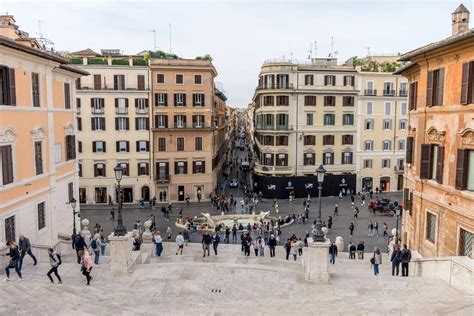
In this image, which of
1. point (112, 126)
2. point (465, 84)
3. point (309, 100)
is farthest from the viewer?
point (309, 100)

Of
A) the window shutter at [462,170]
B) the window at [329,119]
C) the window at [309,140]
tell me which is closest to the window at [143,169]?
the window at [309,140]

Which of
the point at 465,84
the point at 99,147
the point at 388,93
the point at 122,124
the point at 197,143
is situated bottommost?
the point at 99,147

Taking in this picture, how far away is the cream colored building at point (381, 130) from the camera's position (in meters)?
56.3

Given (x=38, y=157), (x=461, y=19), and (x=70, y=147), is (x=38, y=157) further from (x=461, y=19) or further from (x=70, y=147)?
(x=461, y=19)

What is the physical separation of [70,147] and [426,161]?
72.2 ft

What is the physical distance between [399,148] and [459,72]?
4147 centimetres

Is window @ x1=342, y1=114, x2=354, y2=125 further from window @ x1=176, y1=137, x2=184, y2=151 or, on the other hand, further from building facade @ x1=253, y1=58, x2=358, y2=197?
window @ x1=176, y1=137, x2=184, y2=151

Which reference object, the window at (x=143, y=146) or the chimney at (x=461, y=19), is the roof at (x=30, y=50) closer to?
the chimney at (x=461, y=19)

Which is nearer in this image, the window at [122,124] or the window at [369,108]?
the window at [122,124]

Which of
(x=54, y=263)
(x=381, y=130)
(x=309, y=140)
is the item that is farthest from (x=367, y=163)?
(x=54, y=263)

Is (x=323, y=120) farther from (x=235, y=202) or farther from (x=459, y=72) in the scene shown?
(x=459, y=72)

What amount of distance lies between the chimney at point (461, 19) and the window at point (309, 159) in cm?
3231

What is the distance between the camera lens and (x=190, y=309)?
1445cm

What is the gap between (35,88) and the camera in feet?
76.3
